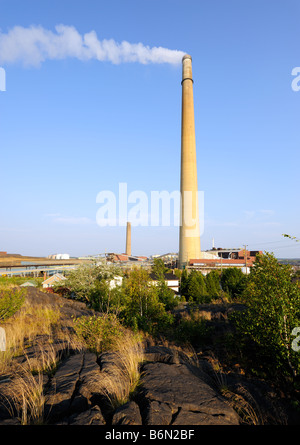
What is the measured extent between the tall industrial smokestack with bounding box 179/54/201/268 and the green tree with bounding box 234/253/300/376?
4453 cm

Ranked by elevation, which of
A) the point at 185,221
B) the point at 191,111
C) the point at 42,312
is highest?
the point at 191,111

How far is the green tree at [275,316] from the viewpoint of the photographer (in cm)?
760

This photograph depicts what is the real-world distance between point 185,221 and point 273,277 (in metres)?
46.1

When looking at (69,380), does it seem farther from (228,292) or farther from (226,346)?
(228,292)

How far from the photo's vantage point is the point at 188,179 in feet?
175

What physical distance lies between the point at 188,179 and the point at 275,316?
47389 millimetres

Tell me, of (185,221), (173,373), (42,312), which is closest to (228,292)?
(185,221)

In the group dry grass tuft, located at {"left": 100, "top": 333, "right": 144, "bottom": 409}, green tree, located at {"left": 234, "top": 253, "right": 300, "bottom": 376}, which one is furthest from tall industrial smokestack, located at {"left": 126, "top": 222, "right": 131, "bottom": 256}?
dry grass tuft, located at {"left": 100, "top": 333, "right": 144, "bottom": 409}

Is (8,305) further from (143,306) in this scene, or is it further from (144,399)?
(144,399)

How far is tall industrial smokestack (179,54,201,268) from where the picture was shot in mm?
53500

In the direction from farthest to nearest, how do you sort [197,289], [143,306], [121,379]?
[197,289]
[143,306]
[121,379]

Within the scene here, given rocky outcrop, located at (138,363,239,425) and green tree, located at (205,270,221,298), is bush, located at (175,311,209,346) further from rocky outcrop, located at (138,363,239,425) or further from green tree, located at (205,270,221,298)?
green tree, located at (205,270,221,298)

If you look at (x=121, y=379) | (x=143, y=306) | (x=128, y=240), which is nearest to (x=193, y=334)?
(x=143, y=306)
